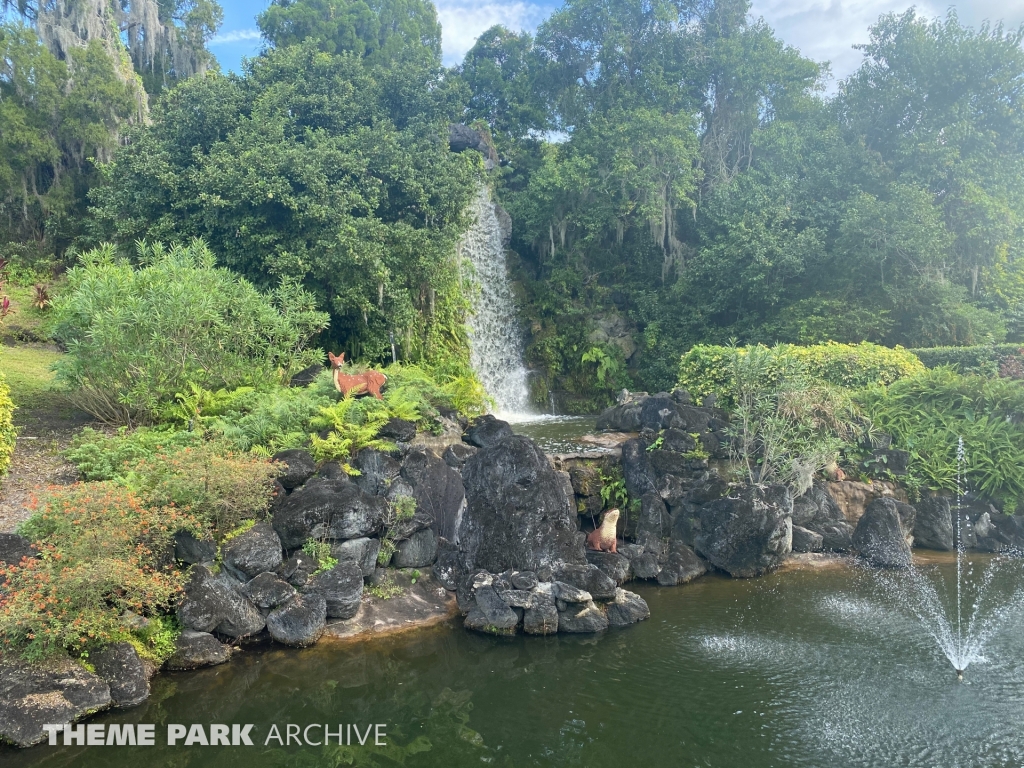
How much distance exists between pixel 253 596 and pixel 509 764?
145 inches

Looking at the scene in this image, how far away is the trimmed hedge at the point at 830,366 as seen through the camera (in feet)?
42.7

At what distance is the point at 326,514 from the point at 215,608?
165cm

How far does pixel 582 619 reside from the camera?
7.59 meters

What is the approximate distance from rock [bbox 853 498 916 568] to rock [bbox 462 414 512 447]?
18.9 ft

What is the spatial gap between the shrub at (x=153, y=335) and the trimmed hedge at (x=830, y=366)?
8523 mm

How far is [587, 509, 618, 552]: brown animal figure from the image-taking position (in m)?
9.16

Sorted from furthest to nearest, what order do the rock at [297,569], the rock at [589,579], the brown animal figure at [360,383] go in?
1. the brown animal figure at [360,383]
2. the rock at [589,579]
3. the rock at [297,569]

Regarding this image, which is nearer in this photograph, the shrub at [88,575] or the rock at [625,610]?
the shrub at [88,575]

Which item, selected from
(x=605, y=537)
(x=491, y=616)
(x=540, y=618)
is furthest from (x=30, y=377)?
(x=605, y=537)

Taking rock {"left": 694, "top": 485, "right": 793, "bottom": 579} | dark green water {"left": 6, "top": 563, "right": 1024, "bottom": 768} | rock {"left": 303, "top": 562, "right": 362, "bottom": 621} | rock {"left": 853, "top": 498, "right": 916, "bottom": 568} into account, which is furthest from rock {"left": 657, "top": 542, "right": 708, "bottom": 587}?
rock {"left": 303, "top": 562, "right": 362, "bottom": 621}

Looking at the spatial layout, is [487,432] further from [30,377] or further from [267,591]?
[30,377]

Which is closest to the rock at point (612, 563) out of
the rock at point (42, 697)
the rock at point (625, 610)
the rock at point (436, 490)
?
the rock at point (625, 610)

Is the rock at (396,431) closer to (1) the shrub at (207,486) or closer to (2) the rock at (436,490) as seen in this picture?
(2) the rock at (436,490)

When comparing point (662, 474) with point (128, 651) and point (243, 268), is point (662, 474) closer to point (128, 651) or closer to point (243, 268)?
point (128, 651)
